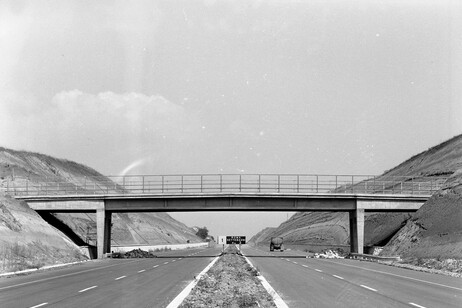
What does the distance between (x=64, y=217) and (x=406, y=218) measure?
141 ft

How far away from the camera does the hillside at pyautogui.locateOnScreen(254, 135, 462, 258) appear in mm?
49812

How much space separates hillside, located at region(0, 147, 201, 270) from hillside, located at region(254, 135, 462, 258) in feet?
92.6

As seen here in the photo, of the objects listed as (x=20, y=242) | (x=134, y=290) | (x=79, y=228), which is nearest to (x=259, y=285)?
(x=134, y=290)

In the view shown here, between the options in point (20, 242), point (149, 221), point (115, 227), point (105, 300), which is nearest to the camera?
point (105, 300)

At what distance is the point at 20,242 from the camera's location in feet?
134

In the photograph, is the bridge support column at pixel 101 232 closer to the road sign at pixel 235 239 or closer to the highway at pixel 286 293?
the road sign at pixel 235 239

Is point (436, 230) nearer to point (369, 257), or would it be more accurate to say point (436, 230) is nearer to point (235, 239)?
point (369, 257)

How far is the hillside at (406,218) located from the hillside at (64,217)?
1111 inches

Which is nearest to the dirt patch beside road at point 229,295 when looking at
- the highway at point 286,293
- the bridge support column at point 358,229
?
the highway at point 286,293

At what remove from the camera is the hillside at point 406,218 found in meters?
49.8

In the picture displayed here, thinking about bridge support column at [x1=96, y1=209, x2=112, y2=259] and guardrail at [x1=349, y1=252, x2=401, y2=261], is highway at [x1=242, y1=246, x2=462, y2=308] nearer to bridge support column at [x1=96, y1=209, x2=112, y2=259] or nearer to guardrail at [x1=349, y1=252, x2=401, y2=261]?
guardrail at [x1=349, y1=252, x2=401, y2=261]

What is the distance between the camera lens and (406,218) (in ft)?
236

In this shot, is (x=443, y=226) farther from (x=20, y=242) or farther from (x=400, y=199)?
(x=20, y=242)

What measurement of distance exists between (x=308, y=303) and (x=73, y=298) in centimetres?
701
